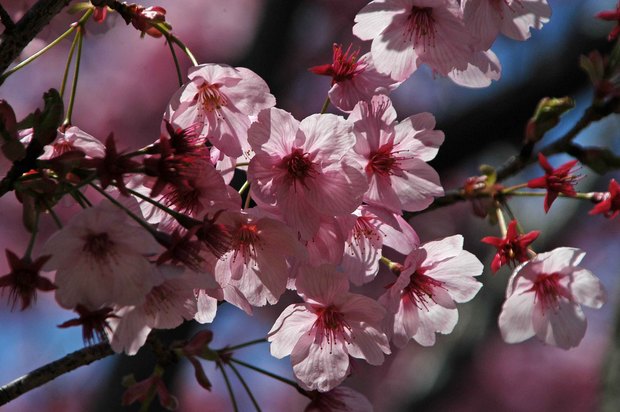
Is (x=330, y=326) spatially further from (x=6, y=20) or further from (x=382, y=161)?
(x=6, y=20)

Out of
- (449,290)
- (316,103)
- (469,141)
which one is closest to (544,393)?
(316,103)

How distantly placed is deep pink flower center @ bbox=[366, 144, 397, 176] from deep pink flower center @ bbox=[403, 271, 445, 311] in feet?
0.65

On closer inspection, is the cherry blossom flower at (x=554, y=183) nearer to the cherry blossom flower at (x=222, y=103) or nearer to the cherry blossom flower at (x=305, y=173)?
the cherry blossom flower at (x=305, y=173)

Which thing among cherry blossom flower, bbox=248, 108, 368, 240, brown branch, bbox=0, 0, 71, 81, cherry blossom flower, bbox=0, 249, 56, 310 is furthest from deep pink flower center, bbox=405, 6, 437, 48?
cherry blossom flower, bbox=0, 249, 56, 310

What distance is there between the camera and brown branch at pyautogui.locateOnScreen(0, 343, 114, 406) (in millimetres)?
1129

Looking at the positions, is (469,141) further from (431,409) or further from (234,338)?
(234,338)

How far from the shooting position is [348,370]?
1275 mm

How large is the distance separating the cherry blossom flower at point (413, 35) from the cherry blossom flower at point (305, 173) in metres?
0.17

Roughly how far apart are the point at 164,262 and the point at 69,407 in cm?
384

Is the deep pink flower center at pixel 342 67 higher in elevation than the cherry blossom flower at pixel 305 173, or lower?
higher

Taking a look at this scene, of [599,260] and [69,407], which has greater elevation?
[69,407]

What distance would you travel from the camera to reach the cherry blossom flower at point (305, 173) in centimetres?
109

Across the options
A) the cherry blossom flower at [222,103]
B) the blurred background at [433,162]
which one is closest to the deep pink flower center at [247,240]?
the cherry blossom flower at [222,103]

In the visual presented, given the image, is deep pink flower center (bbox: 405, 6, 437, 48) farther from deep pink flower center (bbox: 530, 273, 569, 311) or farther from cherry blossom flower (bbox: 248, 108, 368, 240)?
deep pink flower center (bbox: 530, 273, 569, 311)
